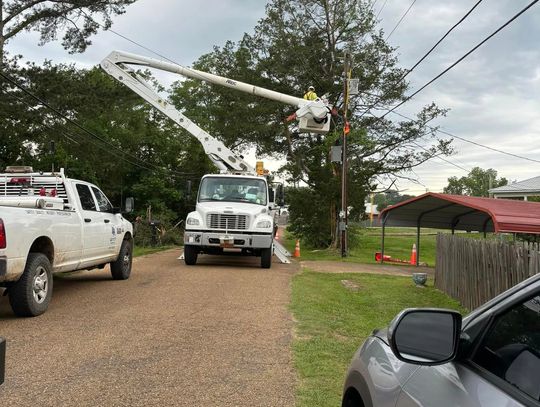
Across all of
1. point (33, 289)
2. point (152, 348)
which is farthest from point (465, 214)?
point (33, 289)

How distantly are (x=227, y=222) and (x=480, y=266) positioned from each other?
23.4 ft

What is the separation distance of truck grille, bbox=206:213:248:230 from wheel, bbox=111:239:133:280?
3225mm

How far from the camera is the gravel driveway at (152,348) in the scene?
4988mm

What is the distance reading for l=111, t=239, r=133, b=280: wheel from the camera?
39.0 ft

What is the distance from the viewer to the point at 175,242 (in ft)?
106

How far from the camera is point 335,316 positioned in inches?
347

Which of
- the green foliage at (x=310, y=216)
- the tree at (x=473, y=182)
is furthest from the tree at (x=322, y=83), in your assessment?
the tree at (x=473, y=182)

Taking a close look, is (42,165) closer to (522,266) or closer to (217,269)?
(217,269)

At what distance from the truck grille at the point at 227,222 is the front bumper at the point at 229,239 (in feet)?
0.56

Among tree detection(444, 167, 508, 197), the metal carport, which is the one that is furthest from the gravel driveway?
tree detection(444, 167, 508, 197)

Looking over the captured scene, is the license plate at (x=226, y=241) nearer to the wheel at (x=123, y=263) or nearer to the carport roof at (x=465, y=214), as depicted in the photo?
the wheel at (x=123, y=263)

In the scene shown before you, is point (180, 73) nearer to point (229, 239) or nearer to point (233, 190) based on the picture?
point (233, 190)

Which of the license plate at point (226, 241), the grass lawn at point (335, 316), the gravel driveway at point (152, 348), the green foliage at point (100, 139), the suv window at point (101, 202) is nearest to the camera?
the gravel driveway at point (152, 348)

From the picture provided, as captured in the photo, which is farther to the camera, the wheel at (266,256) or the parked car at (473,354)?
the wheel at (266,256)
